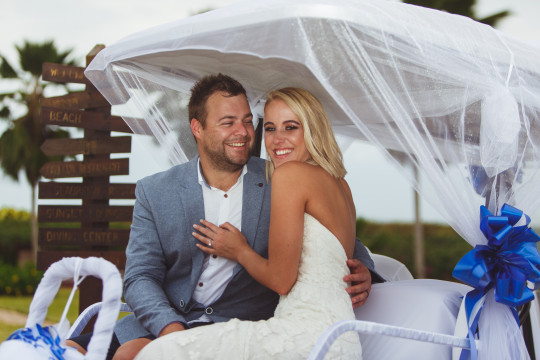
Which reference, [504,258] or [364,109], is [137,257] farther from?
[504,258]

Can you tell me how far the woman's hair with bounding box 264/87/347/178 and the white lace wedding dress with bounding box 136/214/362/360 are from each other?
294mm

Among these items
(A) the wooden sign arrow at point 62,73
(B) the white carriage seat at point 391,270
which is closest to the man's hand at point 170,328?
(B) the white carriage seat at point 391,270

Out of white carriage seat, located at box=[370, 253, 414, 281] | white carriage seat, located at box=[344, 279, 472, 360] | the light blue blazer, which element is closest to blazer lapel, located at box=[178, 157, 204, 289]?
the light blue blazer

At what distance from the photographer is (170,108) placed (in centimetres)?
360

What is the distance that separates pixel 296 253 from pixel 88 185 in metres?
4.63

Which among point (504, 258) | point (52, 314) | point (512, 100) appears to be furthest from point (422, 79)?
point (52, 314)

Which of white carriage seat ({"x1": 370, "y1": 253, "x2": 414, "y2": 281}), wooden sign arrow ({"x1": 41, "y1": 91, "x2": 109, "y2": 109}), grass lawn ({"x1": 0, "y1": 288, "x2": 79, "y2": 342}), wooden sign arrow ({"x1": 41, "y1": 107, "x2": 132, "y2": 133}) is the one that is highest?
wooden sign arrow ({"x1": 41, "y1": 91, "x2": 109, "y2": 109})

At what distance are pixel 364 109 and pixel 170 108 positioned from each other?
4.18 ft

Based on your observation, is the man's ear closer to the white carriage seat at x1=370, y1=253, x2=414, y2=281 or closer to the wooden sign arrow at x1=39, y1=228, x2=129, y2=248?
the white carriage seat at x1=370, y1=253, x2=414, y2=281

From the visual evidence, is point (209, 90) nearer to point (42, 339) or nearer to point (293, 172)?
point (293, 172)

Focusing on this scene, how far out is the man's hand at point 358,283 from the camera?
2.74 metres

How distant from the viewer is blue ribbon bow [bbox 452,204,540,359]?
2.51 m

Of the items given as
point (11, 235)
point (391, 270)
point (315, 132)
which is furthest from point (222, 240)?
point (11, 235)

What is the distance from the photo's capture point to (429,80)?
2.51m
